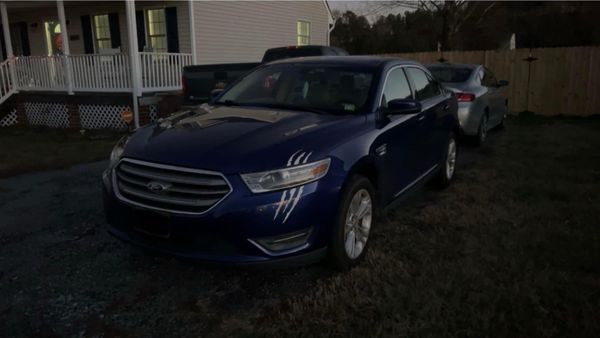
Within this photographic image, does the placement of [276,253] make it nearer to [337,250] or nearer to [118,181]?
[337,250]

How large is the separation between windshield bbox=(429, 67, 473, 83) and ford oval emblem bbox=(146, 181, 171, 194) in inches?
260

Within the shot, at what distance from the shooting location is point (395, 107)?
379cm

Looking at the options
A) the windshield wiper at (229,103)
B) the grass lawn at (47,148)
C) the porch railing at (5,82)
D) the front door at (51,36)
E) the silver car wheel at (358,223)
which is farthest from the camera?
the front door at (51,36)

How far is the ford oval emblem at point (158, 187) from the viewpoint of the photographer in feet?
9.71

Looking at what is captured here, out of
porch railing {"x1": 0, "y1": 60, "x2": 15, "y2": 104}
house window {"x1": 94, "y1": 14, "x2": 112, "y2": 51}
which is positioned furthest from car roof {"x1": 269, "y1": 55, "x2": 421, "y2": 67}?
house window {"x1": 94, "y1": 14, "x2": 112, "y2": 51}

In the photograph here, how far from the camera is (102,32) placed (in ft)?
49.8

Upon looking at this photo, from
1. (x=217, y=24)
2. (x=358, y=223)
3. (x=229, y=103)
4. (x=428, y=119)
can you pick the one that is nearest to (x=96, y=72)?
(x=217, y=24)

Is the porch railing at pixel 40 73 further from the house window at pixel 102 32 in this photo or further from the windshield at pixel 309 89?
the windshield at pixel 309 89

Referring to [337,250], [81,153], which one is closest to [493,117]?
[337,250]

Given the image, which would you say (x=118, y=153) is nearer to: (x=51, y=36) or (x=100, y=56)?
(x=100, y=56)

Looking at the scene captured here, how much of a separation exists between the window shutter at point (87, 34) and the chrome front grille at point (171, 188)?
45.6 feet

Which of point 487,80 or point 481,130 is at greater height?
point 487,80

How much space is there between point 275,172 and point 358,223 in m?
0.98

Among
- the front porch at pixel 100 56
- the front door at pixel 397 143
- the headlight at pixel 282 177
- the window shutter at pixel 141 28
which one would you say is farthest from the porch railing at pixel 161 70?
the headlight at pixel 282 177
